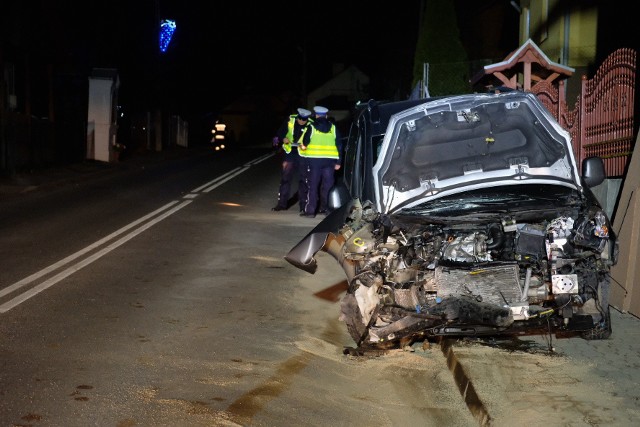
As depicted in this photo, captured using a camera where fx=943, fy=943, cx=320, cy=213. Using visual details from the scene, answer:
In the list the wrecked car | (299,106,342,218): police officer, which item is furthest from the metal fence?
(299,106,342,218): police officer

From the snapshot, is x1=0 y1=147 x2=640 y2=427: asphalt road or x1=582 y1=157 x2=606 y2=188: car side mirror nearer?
x1=0 y1=147 x2=640 y2=427: asphalt road

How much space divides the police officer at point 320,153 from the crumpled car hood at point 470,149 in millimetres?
7448

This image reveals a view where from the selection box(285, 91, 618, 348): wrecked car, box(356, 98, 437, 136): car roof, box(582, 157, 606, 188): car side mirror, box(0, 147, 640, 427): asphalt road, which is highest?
box(356, 98, 437, 136): car roof

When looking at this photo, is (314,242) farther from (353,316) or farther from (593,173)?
(593,173)

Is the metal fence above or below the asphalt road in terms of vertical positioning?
above

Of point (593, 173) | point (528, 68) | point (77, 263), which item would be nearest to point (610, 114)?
point (593, 173)

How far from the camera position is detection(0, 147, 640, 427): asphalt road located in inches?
227

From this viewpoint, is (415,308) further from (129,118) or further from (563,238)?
(129,118)

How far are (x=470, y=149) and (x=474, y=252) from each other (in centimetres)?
128

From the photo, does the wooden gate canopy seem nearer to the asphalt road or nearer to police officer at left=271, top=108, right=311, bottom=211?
police officer at left=271, top=108, right=311, bottom=211

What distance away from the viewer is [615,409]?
5.58 metres

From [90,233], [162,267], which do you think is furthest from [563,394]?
[90,233]

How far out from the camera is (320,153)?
50.7ft

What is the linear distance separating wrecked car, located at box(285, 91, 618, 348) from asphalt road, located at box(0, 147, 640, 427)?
0.34 metres
